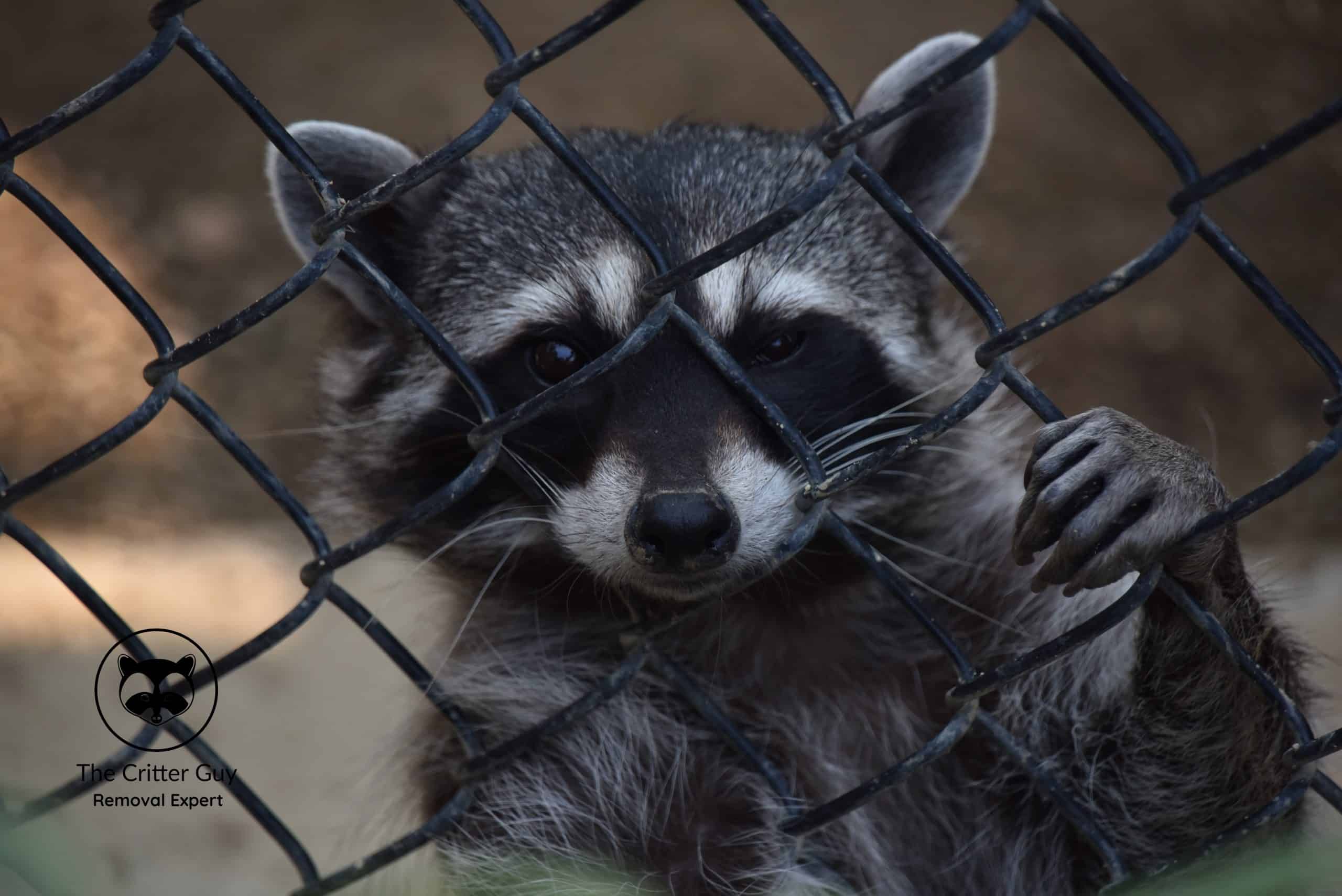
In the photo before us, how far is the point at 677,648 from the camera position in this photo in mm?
2742

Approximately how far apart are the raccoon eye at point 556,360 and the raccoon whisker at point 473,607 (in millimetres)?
321

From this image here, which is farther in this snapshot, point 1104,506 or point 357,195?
point 357,195

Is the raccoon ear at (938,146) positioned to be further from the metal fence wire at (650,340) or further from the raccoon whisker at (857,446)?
the metal fence wire at (650,340)

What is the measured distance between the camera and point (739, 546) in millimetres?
Result: 2135

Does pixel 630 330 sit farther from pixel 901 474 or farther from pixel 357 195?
pixel 357 195

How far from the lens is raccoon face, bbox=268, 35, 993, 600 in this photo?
2.23m

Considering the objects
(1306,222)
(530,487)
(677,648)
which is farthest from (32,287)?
(1306,222)

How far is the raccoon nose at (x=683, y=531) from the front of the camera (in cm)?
205

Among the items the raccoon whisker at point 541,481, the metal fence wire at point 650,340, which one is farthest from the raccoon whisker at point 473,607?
the metal fence wire at point 650,340

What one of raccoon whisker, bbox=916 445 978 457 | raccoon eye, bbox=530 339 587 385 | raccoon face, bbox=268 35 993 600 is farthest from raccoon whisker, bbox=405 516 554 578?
raccoon whisker, bbox=916 445 978 457

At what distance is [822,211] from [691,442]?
0.73 meters

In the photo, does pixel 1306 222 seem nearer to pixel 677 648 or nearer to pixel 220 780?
pixel 677 648

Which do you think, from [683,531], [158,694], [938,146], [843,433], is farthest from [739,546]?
[938,146]

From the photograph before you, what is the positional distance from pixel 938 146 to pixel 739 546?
1.22 m
